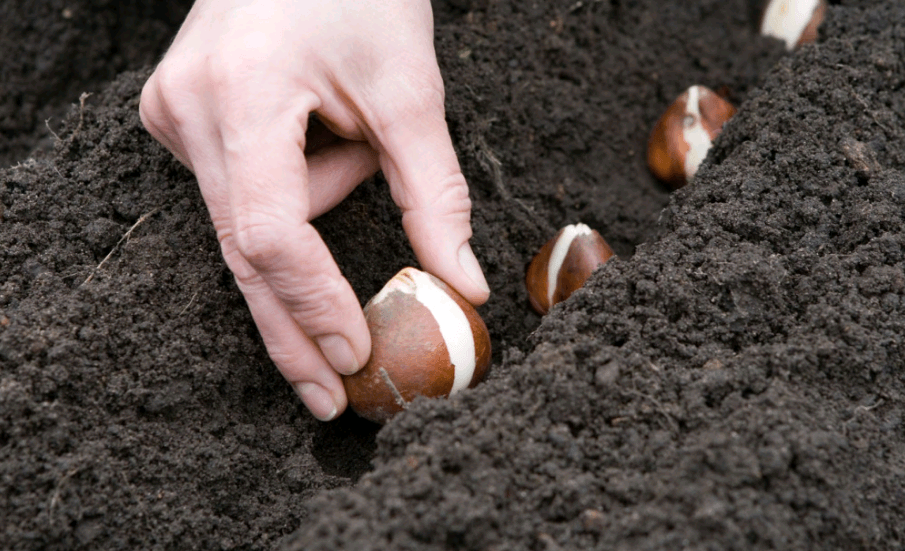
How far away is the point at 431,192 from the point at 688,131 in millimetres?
1114

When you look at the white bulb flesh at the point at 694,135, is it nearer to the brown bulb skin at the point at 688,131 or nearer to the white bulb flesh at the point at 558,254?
the brown bulb skin at the point at 688,131

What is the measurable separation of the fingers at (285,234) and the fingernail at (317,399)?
17cm

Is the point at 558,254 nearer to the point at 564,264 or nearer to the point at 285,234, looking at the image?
the point at 564,264

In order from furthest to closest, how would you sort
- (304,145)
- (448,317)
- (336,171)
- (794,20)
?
(794,20), (336,171), (448,317), (304,145)

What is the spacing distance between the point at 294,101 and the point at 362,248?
1.75 feet

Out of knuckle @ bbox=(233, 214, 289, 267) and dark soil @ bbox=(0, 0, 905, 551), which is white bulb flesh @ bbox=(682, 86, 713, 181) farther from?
knuckle @ bbox=(233, 214, 289, 267)

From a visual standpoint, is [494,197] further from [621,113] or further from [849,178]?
[849,178]

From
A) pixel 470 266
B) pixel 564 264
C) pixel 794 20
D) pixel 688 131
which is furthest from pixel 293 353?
pixel 794 20

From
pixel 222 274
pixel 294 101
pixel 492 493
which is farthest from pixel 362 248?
pixel 492 493

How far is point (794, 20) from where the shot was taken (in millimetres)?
2668

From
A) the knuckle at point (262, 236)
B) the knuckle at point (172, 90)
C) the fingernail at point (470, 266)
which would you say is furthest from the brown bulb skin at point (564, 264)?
the knuckle at point (172, 90)

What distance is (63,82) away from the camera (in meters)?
2.88

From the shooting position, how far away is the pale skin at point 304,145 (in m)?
1.47

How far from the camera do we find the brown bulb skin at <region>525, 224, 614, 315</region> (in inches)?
78.2
